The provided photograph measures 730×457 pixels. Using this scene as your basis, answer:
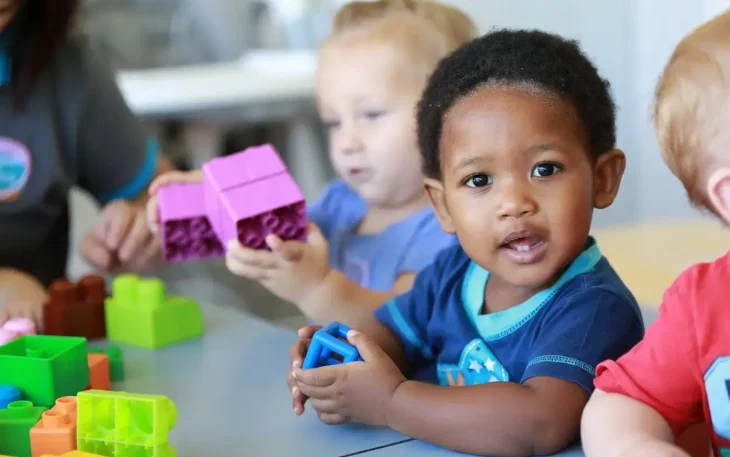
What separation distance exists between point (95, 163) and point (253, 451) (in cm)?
77

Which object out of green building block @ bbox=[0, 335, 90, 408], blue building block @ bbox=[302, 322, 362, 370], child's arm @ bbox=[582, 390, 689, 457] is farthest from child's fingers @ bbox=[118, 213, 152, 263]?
child's arm @ bbox=[582, 390, 689, 457]

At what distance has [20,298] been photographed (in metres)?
0.95

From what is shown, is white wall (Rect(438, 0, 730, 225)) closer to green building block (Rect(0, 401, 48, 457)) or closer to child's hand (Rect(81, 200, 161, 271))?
child's hand (Rect(81, 200, 161, 271))

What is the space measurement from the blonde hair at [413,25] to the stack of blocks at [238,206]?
0.24m

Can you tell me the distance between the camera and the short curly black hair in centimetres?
68

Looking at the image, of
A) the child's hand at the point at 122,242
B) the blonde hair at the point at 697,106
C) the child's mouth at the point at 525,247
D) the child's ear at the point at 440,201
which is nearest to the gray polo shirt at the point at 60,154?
the child's hand at the point at 122,242

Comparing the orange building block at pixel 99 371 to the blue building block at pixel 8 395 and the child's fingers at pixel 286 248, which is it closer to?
the blue building block at pixel 8 395

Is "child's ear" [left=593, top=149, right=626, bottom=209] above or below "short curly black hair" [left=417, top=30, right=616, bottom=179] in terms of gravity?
below

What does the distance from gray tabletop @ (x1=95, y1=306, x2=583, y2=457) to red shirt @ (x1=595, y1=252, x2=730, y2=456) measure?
2.8 inches

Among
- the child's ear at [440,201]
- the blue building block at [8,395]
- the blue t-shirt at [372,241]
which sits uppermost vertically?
the child's ear at [440,201]

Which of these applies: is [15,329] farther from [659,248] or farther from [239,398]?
[659,248]

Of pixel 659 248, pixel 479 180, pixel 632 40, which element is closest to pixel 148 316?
pixel 479 180

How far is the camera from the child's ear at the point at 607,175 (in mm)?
699

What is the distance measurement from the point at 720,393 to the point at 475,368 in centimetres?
21
